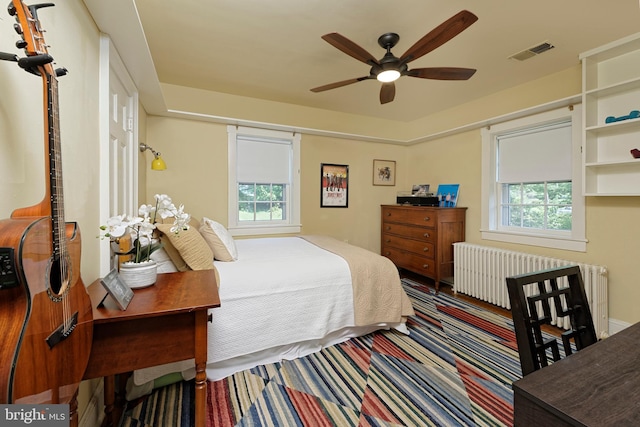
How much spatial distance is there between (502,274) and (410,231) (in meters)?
1.22

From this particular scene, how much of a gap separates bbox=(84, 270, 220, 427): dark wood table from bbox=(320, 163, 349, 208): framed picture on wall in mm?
2957

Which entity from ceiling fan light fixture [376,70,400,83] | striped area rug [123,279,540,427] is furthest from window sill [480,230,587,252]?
ceiling fan light fixture [376,70,400,83]

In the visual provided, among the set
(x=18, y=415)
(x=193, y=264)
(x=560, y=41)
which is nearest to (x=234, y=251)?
(x=193, y=264)

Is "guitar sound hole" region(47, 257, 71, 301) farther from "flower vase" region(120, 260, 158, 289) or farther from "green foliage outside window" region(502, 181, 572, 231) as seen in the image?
"green foliage outside window" region(502, 181, 572, 231)

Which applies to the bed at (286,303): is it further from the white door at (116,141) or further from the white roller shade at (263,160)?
the white roller shade at (263,160)

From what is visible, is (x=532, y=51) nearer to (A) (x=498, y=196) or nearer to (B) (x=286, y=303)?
(A) (x=498, y=196)

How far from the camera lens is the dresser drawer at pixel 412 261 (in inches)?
144

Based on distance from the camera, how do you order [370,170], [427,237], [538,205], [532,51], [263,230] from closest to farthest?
[532,51] → [538,205] → [427,237] → [263,230] → [370,170]

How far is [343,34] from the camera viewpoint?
7.40 feet

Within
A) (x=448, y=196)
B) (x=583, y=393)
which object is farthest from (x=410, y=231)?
(x=583, y=393)

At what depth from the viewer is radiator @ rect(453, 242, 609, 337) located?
2.48 meters

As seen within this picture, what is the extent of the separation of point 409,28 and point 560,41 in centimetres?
131

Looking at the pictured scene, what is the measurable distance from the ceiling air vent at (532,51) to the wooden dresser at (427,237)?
174 centimetres

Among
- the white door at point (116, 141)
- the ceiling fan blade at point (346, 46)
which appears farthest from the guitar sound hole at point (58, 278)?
the ceiling fan blade at point (346, 46)
